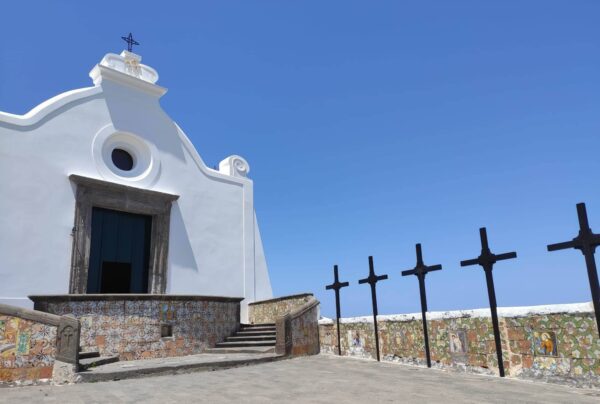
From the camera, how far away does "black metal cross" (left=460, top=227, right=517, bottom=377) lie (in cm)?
677

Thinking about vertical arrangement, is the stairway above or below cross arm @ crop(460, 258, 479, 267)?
below

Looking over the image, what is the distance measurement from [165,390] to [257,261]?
9.61 metres

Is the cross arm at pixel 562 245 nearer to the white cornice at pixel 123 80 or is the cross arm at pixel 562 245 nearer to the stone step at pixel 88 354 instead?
the stone step at pixel 88 354

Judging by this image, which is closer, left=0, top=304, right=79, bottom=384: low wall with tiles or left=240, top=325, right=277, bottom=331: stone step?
left=0, top=304, right=79, bottom=384: low wall with tiles

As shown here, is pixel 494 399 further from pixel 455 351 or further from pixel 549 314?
pixel 455 351

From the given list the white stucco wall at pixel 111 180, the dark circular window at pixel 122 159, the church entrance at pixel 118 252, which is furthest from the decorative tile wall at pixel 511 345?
the dark circular window at pixel 122 159

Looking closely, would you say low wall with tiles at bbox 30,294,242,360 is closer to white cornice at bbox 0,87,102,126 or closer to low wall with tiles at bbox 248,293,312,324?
low wall with tiles at bbox 248,293,312,324

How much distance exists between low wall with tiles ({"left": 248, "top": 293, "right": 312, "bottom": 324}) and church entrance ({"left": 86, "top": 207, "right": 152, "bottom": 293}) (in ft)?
10.7

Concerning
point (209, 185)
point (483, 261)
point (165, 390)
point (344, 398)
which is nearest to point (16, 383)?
point (165, 390)

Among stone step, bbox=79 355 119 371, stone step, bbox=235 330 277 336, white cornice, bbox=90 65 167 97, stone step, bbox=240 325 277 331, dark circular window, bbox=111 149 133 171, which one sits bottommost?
stone step, bbox=79 355 119 371

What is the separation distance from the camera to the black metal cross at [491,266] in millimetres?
6773

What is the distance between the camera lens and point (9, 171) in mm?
11508

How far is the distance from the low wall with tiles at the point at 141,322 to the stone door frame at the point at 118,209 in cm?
263

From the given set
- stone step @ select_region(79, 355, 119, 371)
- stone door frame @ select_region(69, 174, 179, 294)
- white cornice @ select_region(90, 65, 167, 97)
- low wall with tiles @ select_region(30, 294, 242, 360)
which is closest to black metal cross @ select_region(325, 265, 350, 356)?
low wall with tiles @ select_region(30, 294, 242, 360)
